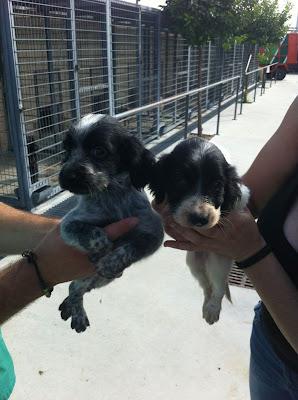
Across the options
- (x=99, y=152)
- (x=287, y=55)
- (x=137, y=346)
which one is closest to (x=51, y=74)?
(x=137, y=346)

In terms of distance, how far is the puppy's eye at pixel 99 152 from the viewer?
1.91 m

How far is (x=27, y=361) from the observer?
10.1 feet

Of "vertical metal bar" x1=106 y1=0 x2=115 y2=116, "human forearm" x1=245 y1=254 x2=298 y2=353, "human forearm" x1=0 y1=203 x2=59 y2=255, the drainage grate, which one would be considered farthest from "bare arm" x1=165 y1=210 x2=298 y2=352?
"vertical metal bar" x1=106 y1=0 x2=115 y2=116

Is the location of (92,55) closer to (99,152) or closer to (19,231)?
(19,231)

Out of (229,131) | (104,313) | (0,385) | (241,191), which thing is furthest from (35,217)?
(229,131)

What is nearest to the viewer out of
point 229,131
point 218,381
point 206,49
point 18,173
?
point 218,381

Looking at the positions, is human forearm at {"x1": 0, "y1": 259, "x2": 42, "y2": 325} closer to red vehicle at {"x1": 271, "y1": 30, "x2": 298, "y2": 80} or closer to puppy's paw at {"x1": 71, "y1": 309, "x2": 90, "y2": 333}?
puppy's paw at {"x1": 71, "y1": 309, "x2": 90, "y2": 333}

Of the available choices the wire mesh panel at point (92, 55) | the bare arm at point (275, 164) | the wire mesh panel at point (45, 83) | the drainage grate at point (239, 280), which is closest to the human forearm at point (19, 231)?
the bare arm at point (275, 164)

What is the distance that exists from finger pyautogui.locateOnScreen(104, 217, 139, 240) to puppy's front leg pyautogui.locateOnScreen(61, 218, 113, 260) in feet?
0.08

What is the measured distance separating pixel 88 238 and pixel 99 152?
1.29ft

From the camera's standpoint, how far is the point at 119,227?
188cm

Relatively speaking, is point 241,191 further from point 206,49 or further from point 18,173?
point 206,49

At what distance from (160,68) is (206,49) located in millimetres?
3995

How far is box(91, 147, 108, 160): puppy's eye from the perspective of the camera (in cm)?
191
